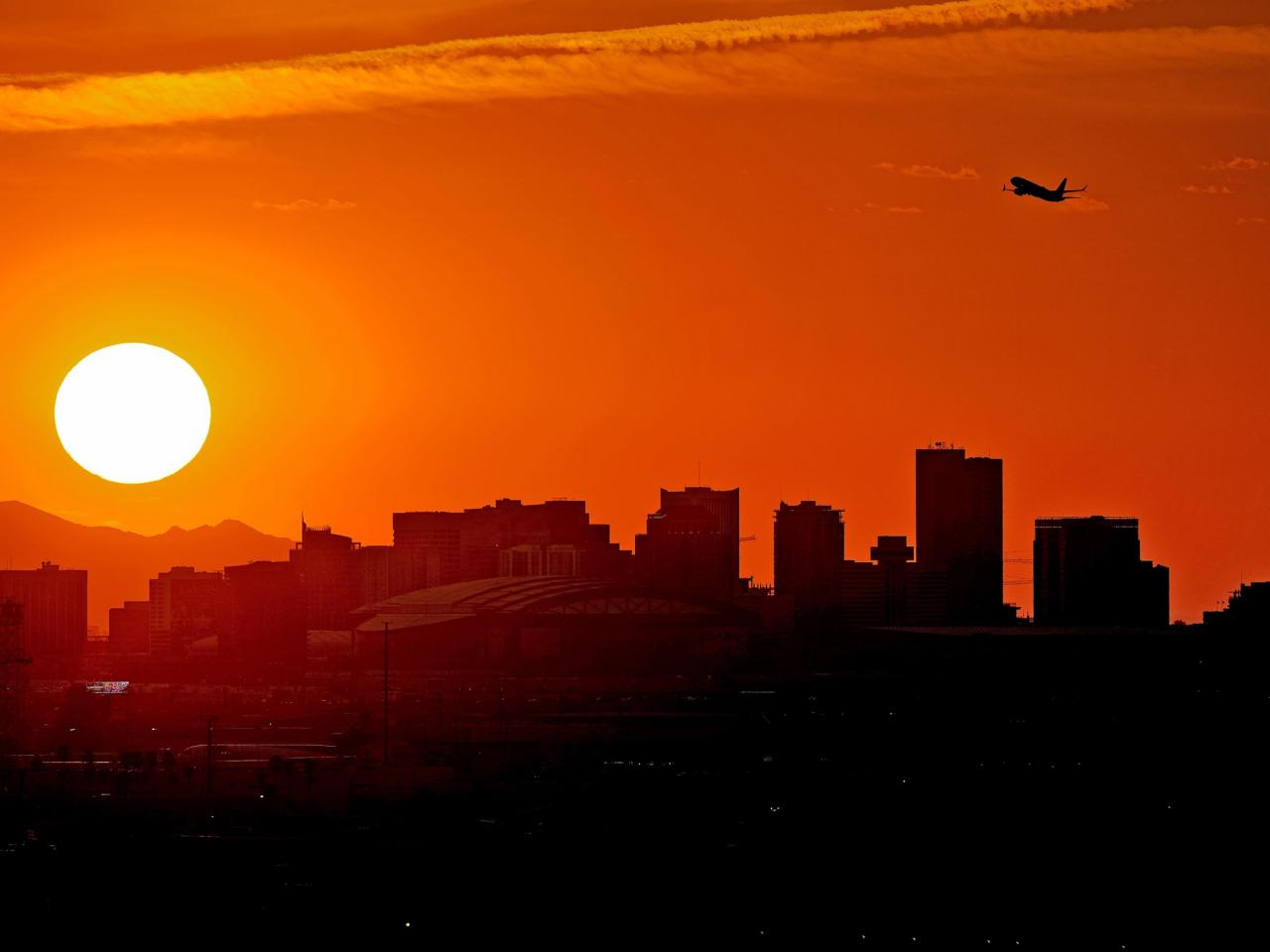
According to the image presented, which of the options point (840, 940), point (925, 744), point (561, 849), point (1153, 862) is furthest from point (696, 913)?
point (925, 744)

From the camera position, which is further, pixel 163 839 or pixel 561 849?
pixel 163 839

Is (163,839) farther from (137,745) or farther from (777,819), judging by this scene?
(137,745)

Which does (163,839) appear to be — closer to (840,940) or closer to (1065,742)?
(840,940)

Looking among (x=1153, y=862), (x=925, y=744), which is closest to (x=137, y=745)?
(x=925, y=744)

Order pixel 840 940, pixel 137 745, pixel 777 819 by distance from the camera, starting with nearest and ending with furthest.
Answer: pixel 840 940
pixel 777 819
pixel 137 745

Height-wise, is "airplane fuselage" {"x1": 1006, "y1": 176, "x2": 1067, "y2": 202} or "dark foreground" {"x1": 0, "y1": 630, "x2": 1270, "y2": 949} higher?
"airplane fuselage" {"x1": 1006, "y1": 176, "x2": 1067, "y2": 202}

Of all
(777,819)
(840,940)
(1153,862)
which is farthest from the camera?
(777,819)

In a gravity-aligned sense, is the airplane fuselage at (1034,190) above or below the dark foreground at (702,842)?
above
